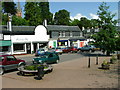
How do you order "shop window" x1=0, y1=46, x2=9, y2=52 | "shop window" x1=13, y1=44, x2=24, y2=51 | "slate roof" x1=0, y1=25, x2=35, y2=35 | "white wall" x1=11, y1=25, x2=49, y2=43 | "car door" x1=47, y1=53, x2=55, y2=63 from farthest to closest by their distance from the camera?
"shop window" x1=13, y1=44, x2=24, y2=51, "white wall" x1=11, y1=25, x2=49, y2=43, "slate roof" x1=0, y1=25, x2=35, y2=35, "shop window" x1=0, y1=46, x2=9, y2=52, "car door" x1=47, y1=53, x2=55, y2=63

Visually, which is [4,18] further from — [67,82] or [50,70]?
[67,82]

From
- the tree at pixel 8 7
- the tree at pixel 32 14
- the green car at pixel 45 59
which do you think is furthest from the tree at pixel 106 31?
the tree at pixel 8 7

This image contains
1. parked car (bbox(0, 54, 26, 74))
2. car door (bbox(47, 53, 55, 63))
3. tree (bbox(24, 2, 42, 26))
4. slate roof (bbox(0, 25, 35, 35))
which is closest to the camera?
parked car (bbox(0, 54, 26, 74))

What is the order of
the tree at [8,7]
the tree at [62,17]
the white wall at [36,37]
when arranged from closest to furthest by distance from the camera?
the white wall at [36,37] → the tree at [8,7] → the tree at [62,17]

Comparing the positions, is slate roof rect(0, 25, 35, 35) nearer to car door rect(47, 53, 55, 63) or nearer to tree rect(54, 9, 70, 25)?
car door rect(47, 53, 55, 63)

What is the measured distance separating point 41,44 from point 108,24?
61.3 feet

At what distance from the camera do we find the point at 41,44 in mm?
41969

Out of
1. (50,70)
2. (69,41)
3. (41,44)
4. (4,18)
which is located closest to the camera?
(50,70)

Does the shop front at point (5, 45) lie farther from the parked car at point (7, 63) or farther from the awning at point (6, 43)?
the parked car at point (7, 63)

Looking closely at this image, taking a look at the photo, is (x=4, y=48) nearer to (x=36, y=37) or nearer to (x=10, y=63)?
(x=36, y=37)

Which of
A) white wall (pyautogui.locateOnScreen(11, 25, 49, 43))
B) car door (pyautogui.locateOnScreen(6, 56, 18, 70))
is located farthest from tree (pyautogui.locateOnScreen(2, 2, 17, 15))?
car door (pyautogui.locateOnScreen(6, 56, 18, 70))

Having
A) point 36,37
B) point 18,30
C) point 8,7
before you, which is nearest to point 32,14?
point 8,7

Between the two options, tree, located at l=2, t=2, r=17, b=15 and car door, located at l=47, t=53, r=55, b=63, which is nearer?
car door, located at l=47, t=53, r=55, b=63

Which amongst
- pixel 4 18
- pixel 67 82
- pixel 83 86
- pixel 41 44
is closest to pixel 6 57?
pixel 67 82
